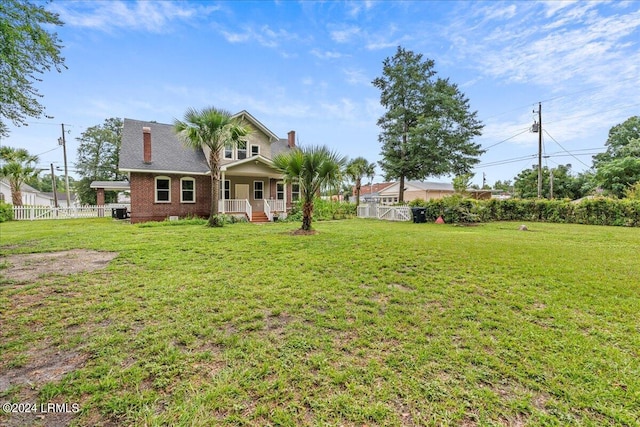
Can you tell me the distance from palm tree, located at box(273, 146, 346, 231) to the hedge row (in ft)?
27.8

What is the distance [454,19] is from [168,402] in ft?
50.6

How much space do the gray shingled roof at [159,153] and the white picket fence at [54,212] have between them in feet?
32.8

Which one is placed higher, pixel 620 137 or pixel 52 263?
pixel 620 137

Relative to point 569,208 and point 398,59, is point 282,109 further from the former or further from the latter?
point 569,208

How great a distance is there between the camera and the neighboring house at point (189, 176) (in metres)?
15.7

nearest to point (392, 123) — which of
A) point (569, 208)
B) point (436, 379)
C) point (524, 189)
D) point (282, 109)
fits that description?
point (282, 109)

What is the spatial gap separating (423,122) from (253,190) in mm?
14418

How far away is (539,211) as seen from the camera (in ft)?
55.4

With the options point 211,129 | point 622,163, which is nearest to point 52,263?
point 211,129

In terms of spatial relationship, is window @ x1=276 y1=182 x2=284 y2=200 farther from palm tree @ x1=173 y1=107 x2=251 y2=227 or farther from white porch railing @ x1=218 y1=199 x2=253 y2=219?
palm tree @ x1=173 y1=107 x2=251 y2=227

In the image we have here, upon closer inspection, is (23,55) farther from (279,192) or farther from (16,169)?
(16,169)

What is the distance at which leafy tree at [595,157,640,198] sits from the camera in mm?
23688

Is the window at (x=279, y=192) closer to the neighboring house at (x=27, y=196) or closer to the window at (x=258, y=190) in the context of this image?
the window at (x=258, y=190)

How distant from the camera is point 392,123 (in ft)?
78.2
